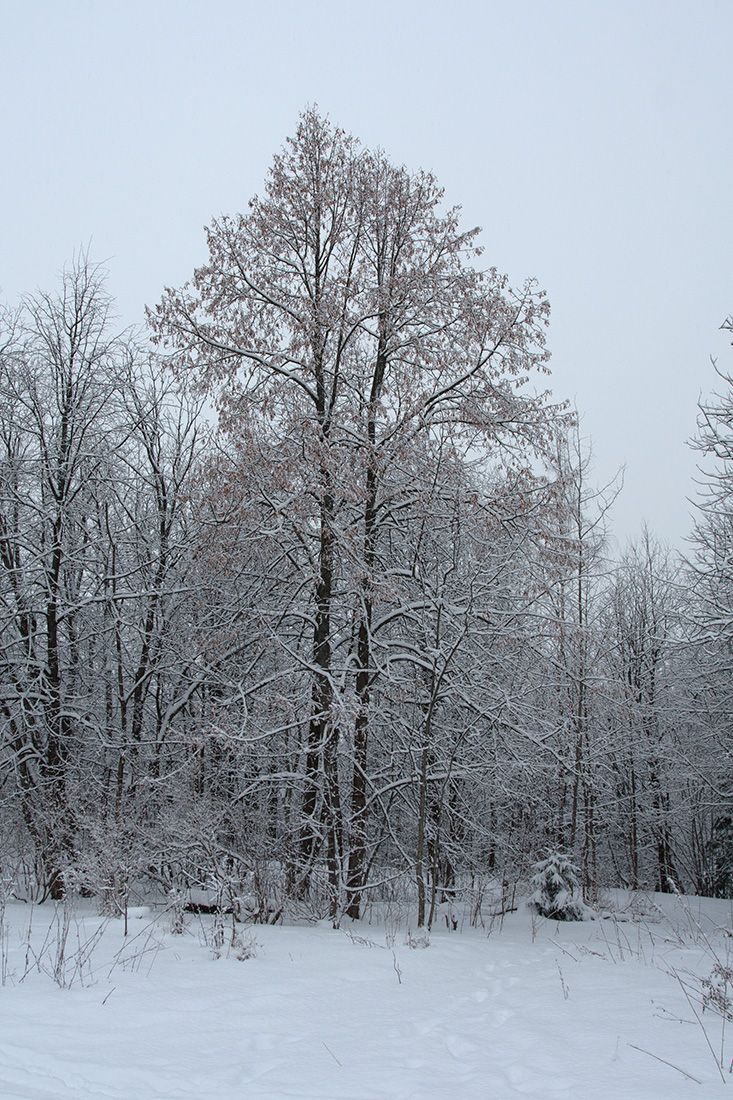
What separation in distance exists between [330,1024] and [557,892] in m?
10.4

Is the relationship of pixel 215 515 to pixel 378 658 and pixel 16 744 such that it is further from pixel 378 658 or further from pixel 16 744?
pixel 16 744

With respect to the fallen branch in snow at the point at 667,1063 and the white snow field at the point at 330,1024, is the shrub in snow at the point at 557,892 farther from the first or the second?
the fallen branch in snow at the point at 667,1063

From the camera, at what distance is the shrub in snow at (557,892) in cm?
1359

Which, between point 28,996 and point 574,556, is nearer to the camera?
point 28,996

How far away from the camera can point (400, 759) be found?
12461 millimetres

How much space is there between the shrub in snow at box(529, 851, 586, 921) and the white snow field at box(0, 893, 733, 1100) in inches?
251

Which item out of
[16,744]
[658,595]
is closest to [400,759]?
[16,744]

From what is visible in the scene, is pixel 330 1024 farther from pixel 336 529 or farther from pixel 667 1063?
pixel 336 529

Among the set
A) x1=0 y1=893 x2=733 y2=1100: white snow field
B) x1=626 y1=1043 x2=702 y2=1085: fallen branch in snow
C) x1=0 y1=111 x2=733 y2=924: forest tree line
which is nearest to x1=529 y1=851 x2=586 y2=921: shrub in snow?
x1=0 y1=111 x2=733 y2=924: forest tree line

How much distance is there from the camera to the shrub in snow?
1359 cm

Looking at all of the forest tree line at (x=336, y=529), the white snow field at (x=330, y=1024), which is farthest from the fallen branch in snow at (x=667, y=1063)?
the forest tree line at (x=336, y=529)

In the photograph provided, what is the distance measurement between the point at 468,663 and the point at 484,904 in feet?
24.9

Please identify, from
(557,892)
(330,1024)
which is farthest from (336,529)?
(557,892)

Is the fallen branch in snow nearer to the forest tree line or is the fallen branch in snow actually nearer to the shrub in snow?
the forest tree line
